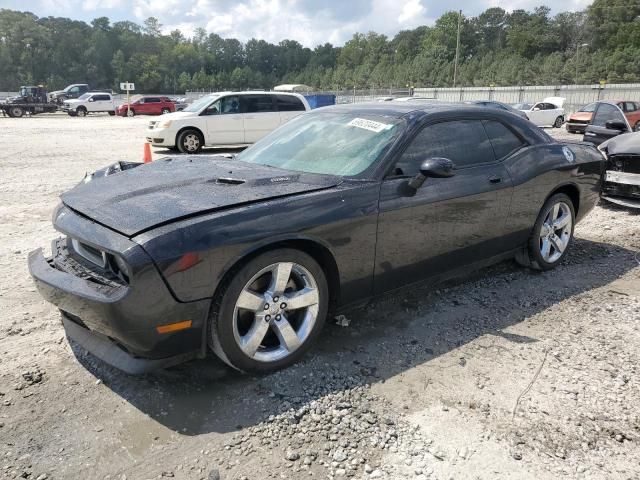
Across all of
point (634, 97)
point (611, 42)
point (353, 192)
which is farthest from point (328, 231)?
point (611, 42)

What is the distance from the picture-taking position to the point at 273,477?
2277 millimetres

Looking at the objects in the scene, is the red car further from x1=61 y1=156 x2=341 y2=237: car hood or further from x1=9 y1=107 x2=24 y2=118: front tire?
x1=61 y1=156 x2=341 y2=237: car hood

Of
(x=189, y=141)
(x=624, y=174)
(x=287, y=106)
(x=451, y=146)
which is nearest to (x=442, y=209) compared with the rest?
(x=451, y=146)

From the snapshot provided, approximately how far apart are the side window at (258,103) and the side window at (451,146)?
10.8m

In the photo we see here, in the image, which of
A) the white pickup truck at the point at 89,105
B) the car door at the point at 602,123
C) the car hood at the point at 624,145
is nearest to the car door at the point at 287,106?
the car door at the point at 602,123

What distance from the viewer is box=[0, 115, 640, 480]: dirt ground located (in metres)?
2.38

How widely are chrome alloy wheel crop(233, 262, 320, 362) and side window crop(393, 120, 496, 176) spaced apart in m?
1.04

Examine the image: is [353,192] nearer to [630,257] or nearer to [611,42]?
[630,257]

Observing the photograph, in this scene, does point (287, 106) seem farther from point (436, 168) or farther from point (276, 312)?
point (276, 312)

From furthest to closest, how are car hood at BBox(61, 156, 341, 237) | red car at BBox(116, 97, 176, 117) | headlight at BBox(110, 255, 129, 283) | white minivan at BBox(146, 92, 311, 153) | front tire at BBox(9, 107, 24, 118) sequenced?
red car at BBox(116, 97, 176, 117), front tire at BBox(9, 107, 24, 118), white minivan at BBox(146, 92, 311, 153), car hood at BBox(61, 156, 341, 237), headlight at BBox(110, 255, 129, 283)

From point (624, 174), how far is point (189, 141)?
1028 centimetres

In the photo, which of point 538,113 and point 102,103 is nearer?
point 538,113

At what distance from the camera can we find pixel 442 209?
A: 367 cm

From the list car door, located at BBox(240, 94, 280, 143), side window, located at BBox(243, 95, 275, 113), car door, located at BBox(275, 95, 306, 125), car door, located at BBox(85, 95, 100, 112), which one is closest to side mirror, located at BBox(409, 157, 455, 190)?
car door, located at BBox(240, 94, 280, 143)
